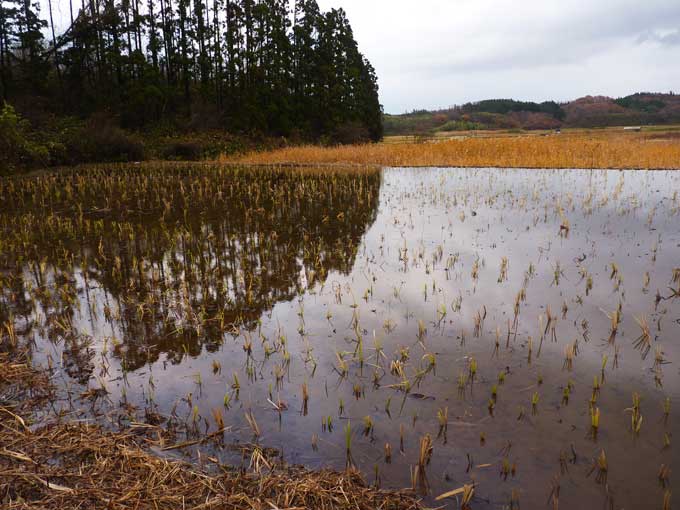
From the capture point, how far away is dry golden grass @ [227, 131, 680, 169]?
1931 cm

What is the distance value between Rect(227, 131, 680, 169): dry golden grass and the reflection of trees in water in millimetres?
8346

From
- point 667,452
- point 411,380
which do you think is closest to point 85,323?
point 411,380

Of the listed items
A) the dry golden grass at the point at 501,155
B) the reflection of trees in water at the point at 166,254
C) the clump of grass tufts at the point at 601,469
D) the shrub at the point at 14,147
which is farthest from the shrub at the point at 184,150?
the clump of grass tufts at the point at 601,469

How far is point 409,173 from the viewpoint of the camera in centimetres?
1952

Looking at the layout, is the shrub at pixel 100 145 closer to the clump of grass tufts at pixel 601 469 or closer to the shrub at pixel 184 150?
the shrub at pixel 184 150

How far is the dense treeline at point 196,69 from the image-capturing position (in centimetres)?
3194

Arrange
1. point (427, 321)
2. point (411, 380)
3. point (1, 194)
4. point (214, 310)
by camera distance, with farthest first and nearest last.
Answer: point (1, 194)
point (214, 310)
point (427, 321)
point (411, 380)

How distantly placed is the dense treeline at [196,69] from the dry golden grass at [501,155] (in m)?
9.47

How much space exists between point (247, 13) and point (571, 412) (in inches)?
1563

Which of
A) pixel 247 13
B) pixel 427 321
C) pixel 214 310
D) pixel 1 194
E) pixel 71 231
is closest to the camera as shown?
pixel 427 321

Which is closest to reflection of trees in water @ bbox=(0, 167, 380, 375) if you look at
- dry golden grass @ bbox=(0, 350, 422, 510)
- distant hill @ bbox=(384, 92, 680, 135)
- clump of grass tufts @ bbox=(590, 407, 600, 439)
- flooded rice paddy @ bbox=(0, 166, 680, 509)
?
flooded rice paddy @ bbox=(0, 166, 680, 509)

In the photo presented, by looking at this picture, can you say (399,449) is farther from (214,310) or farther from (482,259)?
(482,259)

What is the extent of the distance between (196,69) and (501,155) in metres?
26.4

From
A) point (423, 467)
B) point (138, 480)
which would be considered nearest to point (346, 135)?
point (423, 467)
